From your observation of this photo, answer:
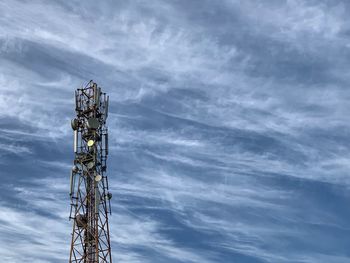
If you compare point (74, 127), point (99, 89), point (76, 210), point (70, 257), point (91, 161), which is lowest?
point (70, 257)

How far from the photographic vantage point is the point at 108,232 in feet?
190

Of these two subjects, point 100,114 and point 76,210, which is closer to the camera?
point 76,210

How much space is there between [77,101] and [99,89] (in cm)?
308

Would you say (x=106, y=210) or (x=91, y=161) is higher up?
(x=91, y=161)

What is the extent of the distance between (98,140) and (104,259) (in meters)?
14.0

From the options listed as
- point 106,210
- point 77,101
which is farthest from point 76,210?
point 77,101

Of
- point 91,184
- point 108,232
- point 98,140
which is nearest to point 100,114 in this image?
point 98,140

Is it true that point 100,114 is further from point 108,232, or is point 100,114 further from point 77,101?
point 108,232

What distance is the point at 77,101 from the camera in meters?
63.2

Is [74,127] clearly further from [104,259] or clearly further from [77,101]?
[104,259]

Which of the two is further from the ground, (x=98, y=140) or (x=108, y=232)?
(x=98, y=140)

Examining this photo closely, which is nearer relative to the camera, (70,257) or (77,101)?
(70,257)

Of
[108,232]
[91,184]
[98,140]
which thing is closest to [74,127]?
[98,140]

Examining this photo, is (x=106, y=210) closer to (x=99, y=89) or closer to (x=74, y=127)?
(x=74, y=127)
